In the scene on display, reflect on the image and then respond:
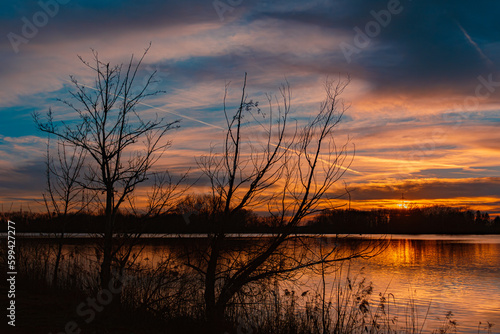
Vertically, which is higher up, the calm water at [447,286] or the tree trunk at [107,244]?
the tree trunk at [107,244]

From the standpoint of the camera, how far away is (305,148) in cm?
780

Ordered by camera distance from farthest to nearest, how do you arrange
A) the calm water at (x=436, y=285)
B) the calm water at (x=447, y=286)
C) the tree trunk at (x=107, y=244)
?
1. the calm water at (x=447, y=286)
2. the calm water at (x=436, y=285)
3. the tree trunk at (x=107, y=244)

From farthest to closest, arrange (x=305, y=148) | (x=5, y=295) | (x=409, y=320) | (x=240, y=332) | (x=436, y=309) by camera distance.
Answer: (x=436, y=309) < (x=409, y=320) < (x=5, y=295) < (x=240, y=332) < (x=305, y=148)

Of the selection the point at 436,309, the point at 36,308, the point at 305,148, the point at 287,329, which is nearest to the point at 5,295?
the point at 36,308

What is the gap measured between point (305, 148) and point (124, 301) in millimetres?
4876

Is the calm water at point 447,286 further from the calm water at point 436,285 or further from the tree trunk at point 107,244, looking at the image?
the tree trunk at point 107,244

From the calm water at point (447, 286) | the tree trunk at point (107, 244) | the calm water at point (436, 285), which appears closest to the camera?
the tree trunk at point (107, 244)

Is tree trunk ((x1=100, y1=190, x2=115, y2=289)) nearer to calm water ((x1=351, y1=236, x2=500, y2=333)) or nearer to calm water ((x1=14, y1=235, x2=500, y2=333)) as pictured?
calm water ((x1=14, y1=235, x2=500, y2=333))

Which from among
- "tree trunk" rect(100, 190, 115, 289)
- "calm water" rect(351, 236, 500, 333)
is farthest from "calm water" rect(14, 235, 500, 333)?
"tree trunk" rect(100, 190, 115, 289)

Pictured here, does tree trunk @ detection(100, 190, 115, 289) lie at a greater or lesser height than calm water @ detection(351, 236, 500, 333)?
greater

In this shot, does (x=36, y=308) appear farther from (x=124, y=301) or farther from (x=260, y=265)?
(x=260, y=265)

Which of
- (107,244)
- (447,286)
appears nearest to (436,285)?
(447,286)

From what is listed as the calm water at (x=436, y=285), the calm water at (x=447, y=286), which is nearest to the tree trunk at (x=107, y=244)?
the calm water at (x=436, y=285)

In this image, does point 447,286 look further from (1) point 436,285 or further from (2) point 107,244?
(2) point 107,244
